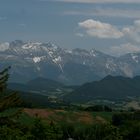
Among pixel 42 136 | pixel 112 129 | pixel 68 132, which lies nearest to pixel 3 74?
pixel 42 136

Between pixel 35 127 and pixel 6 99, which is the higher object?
pixel 6 99

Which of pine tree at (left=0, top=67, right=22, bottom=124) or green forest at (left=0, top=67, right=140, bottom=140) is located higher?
pine tree at (left=0, top=67, right=22, bottom=124)

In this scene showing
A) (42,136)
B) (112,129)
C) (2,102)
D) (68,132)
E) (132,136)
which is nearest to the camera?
(2,102)

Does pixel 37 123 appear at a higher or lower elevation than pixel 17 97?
lower

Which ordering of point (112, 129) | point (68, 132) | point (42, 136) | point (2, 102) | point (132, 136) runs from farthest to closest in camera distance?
point (68, 132) → point (132, 136) → point (112, 129) → point (42, 136) → point (2, 102)

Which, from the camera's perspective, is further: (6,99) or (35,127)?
(35,127)

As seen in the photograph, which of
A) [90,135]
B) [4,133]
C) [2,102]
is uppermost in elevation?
[2,102]

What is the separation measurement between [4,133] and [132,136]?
92.6 meters

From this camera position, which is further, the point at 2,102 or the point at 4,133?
the point at 4,133

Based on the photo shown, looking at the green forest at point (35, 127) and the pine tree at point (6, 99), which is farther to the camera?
the green forest at point (35, 127)

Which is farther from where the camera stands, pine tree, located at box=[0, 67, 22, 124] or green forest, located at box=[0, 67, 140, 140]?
green forest, located at box=[0, 67, 140, 140]

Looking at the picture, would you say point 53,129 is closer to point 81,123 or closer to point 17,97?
point 17,97

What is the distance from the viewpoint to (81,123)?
199 m

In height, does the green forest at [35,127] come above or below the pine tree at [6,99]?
below
